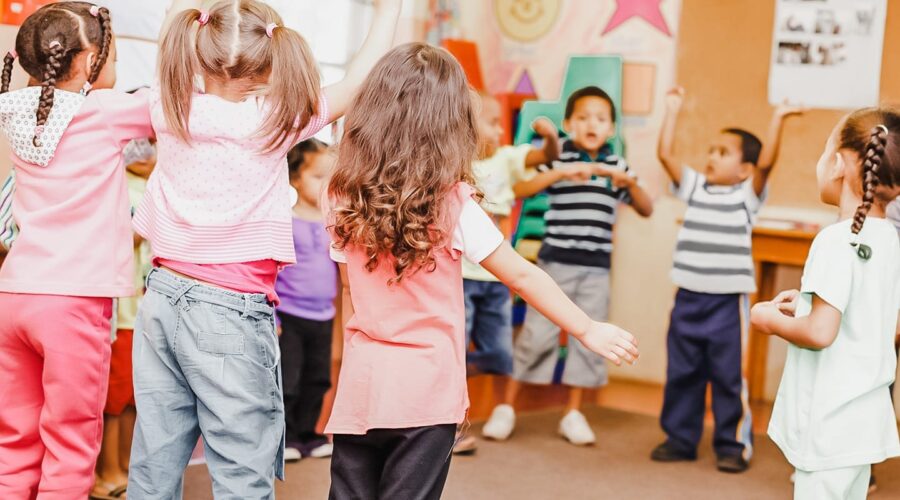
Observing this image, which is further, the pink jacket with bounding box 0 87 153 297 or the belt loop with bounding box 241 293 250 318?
the pink jacket with bounding box 0 87 153 297

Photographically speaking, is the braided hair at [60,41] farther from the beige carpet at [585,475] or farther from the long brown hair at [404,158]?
the beige carpet at [585,475]

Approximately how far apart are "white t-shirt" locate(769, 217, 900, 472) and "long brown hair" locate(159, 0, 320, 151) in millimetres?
1032

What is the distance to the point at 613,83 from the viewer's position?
14.6 ft

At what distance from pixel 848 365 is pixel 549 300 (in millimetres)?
Result: 645

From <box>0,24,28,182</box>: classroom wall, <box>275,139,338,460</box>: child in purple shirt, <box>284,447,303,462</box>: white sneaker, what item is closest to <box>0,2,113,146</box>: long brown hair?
<box>0,24,28,182</box>: classroom wall

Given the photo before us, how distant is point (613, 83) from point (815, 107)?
0.88 m

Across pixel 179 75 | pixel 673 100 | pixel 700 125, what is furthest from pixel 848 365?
pixel 700 125

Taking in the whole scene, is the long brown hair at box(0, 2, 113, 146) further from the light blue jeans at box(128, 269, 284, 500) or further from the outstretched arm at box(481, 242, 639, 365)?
the outstretched arm at box(481, 242, 639, 365)

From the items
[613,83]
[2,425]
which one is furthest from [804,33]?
[2,425]

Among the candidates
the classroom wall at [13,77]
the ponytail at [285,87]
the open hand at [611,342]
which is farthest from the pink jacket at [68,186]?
the open hand at [611,342]

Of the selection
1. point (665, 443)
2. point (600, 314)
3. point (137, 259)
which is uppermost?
point (137, 259)

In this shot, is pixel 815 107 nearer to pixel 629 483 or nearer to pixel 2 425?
pixel 629 483

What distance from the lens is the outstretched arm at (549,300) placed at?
1.63 meters

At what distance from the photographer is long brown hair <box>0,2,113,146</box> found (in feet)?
6.52
